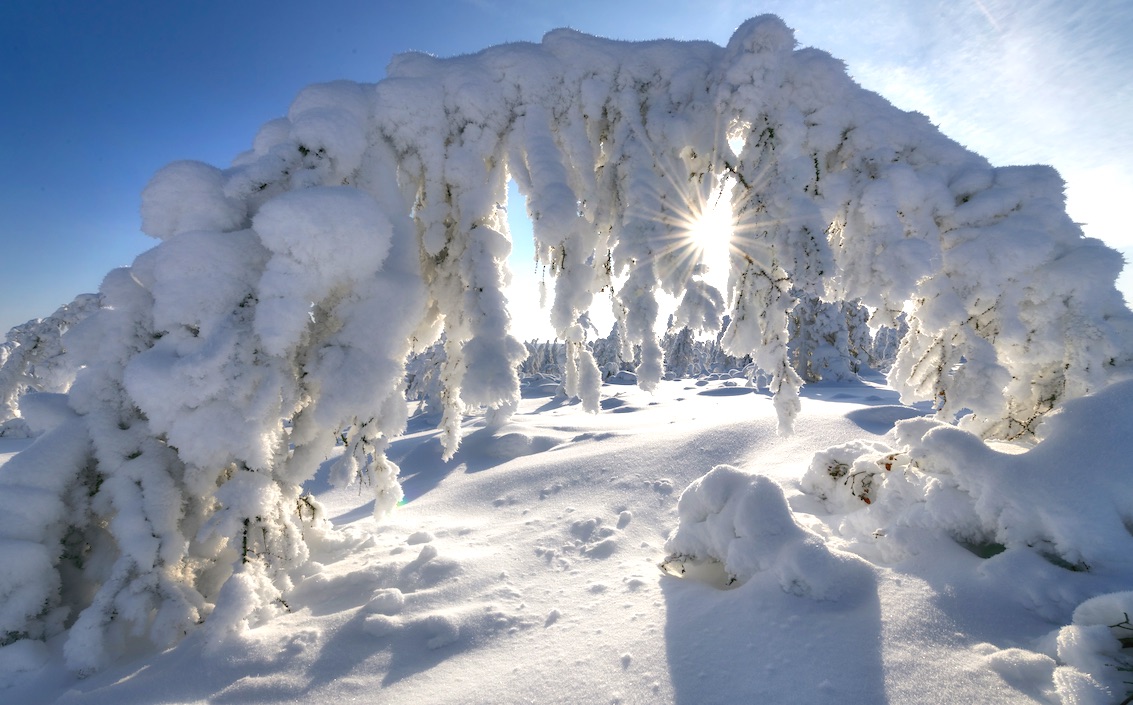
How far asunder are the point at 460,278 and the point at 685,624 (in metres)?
2.90

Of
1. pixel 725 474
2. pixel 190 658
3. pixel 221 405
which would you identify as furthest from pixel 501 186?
pixel 190 658

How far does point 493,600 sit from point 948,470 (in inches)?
129

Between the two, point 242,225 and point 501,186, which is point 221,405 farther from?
point 501,186

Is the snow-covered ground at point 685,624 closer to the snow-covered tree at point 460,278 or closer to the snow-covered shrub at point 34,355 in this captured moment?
the snow-covered tree at point 460,278

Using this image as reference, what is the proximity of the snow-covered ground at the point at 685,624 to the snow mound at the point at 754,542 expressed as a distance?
11mm

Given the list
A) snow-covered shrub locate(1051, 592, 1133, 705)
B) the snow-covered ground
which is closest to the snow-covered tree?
the snow-covered ground

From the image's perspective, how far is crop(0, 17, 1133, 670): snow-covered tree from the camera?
2977 mm

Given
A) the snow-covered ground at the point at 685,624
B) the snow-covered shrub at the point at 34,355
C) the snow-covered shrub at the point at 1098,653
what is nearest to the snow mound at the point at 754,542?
the snow-covered ground at the point at 685,624

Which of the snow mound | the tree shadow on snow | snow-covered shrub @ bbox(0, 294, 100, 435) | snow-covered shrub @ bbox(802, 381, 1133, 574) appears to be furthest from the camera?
snow-covered shrub @ bbox(0, 294, 100, 435)

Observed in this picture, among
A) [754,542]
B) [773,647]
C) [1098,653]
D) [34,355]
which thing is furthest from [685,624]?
[34,355]

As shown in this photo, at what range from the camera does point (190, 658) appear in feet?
8.61

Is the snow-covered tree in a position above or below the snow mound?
above

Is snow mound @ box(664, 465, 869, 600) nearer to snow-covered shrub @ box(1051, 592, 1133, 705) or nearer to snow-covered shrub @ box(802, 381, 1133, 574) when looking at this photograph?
snow-covered shrub @ box(802, 381, 1133, 574)

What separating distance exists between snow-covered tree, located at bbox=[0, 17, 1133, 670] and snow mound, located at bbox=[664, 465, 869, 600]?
3.04 ft
